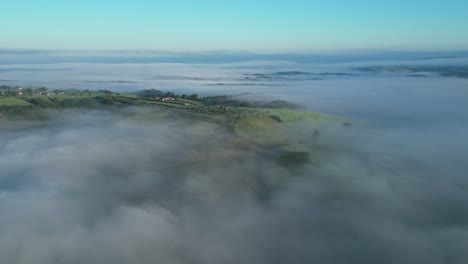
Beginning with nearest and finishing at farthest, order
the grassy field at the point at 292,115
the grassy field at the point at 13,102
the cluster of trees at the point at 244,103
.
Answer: the grassy field at the point at 292,115 → the grassy field at the point at 13,102 → the cluster of trees at the point at 244,103

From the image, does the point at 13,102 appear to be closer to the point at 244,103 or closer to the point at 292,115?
the point at 244,103

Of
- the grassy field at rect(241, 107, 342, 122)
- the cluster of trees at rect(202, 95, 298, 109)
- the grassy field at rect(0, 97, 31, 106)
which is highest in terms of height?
the grassy field at rect(0, 97, 31, 106)

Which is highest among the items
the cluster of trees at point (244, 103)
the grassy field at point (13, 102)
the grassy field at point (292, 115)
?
the grassy field at point (13, 102)

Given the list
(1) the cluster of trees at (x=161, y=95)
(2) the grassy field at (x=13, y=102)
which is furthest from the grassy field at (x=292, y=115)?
(2) the grassy field at (x=13, y=102)

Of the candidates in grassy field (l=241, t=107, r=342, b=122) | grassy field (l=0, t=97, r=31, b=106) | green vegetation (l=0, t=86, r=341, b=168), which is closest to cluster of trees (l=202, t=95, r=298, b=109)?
green vegetation (l=0, t=86, r=341, b=168)

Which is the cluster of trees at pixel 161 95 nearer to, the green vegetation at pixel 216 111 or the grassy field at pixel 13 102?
the green vegetation at pixel 216 111

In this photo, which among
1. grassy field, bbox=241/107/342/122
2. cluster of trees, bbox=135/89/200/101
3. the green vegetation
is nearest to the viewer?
the green vegetation

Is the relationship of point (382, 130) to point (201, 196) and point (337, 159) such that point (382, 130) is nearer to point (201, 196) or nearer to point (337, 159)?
point (337, 159)

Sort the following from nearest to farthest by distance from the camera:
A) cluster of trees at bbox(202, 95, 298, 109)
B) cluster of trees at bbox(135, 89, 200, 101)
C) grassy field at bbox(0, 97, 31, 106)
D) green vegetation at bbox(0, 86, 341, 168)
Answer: green vegetation at bbox(0, 86, 341, 168) → grassy field at bbox(0, 97, 31, 106) → cluster of trees at bbox(202, 95, 298, 109) → cluster of trees at bbox(135, 89, 200, 101)

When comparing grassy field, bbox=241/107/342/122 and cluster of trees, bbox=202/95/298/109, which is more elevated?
cluster of trees, bbox=202/95/298/109

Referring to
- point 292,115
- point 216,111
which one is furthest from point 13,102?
point 292,115

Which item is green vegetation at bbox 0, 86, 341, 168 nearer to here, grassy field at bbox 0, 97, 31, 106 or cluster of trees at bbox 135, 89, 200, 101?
grassy field at bbox 0, 97, 31, 106

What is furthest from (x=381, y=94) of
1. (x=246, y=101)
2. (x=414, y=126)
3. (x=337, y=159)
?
(x=337, y=159)
